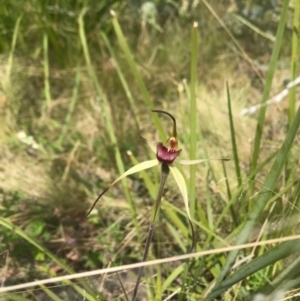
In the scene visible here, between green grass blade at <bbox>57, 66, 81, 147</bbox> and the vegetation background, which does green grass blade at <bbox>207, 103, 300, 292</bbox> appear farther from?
green grass blade at <bbox>57, 66, 81, 147</bbox>

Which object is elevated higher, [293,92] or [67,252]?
[293,92]

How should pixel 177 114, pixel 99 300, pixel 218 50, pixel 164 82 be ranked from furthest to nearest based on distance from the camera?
pixel 218 50, pixel 164 82, pixel 177 114, pixel 99 300

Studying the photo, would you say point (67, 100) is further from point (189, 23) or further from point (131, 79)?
point (189, 23)

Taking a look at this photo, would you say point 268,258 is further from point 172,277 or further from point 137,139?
point 137,139

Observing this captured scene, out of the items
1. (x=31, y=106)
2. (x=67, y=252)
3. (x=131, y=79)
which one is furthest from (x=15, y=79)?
(x=67, y=252)

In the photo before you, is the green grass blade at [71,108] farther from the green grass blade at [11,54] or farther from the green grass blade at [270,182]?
the green grass blade at [270,182]

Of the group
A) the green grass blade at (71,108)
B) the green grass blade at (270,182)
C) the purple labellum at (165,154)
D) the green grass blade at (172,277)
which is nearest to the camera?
the purple labellum at (165,154)

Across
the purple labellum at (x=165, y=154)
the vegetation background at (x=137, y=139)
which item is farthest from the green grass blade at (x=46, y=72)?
the purple labellum at (x=165, y=154)

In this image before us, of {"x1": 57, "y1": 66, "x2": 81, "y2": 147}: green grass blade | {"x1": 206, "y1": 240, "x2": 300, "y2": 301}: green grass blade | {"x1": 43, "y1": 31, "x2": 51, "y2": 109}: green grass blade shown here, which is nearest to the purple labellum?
{"x1": 206, "y1": 240, "x2": 300, "y2": 301}: green grass blade
